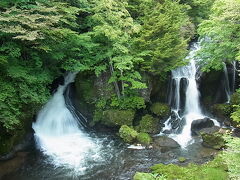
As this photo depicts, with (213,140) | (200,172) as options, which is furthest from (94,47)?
(200,172)

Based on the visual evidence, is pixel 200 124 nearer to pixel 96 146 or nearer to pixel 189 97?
pixel 189 97

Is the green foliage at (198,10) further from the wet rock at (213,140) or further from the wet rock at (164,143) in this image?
the wet rock at (164,143)

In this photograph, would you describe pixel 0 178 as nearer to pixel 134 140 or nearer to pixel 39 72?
pixel 39 72

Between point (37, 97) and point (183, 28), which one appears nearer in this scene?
point (37, 97)

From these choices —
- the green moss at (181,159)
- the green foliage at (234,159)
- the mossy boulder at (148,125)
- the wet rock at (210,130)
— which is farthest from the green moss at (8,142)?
the wet rock at (210,130)

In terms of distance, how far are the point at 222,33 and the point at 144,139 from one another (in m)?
7.85

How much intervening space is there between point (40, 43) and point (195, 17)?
17.8 metres

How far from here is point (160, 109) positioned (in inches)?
691

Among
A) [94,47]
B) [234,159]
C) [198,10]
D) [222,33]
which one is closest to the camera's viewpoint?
[234,159]

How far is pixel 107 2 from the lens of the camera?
48.2 feet

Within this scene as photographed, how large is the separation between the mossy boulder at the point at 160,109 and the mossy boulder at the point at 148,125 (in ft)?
2.09

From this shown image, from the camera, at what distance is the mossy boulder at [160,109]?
17469 mm

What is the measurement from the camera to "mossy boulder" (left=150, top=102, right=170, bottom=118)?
17.5m

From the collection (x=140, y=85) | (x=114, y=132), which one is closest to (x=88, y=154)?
(x=114, y=132)
